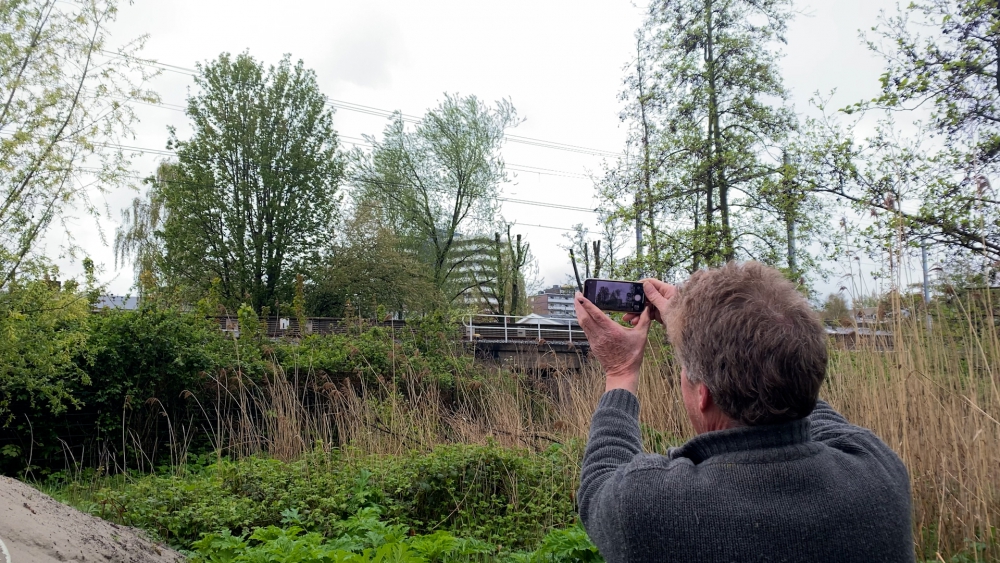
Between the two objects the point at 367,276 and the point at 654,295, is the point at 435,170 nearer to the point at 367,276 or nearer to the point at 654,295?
the point at 367,276

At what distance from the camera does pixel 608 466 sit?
4.65 ft

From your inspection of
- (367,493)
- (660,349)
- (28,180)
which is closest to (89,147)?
(28,180)

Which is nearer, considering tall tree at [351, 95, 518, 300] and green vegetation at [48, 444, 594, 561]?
green vegetation at [48, 444, 594, 561]

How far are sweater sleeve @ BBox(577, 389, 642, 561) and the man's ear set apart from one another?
175mm

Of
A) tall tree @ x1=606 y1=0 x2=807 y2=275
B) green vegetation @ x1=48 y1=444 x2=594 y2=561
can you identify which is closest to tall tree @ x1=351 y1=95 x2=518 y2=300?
tall tree @ x1=606 y1=0 x2=807 y2=275

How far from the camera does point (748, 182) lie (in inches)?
553

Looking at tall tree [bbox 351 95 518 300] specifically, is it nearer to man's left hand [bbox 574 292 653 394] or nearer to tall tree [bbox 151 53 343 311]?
tall tree [bbox 151 53 343 311]

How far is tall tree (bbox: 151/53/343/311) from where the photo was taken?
2388 cm

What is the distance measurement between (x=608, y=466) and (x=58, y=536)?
2.81 metres

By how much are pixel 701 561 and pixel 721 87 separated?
14372mm

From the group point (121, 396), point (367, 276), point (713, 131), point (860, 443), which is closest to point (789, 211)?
point (713, 131)

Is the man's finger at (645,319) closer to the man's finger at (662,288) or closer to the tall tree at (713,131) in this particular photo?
the man's finger at (662,288)

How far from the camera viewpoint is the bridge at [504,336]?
29.0ft

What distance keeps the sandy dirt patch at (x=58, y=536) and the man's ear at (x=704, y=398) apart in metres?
2.57
